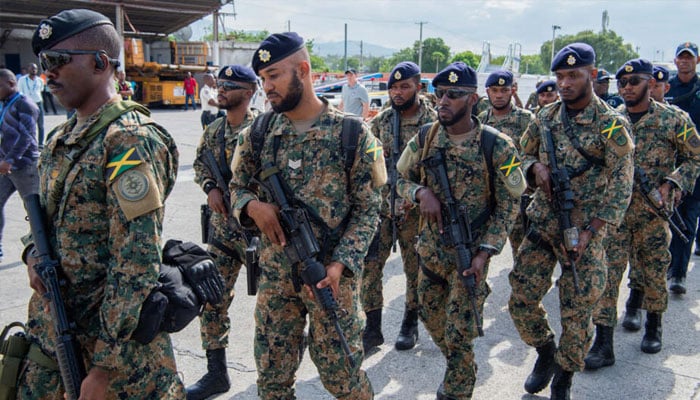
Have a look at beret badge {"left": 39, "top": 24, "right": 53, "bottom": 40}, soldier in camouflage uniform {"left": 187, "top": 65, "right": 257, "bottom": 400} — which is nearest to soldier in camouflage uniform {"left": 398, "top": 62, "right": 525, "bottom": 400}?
soldier in camouflage uniform {"left": 187, "top": 65, "right": 257, "bottom": 400}

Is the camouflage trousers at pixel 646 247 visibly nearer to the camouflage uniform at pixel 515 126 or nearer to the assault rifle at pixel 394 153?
the camouflage uniform at pixel 515 126

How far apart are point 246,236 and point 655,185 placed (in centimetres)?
335

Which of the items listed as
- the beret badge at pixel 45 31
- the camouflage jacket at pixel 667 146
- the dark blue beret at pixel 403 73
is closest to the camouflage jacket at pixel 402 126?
the dark blue beret at pixel 403 73

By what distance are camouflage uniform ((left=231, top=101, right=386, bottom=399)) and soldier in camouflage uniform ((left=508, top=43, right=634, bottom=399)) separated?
1.48 meters

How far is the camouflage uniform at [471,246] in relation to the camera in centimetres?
350

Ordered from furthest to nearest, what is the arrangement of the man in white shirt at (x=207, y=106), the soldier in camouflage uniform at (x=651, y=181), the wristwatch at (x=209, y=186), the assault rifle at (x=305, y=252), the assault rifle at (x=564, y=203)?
1. the man in white shirt at (x=207, y=106)
2. the soldier in camouflage uniform at (x=651, y=181)
3. the wristwatch at (x=209, y=186)
4. the assault rifle at (x=564, y=203)
5. the assault rifle at (x=305, y=252)

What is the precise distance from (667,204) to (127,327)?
13.9 ft

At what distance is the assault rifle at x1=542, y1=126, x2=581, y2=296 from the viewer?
147 inches

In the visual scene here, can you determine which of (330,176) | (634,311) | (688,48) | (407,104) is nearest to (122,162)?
(330,176)

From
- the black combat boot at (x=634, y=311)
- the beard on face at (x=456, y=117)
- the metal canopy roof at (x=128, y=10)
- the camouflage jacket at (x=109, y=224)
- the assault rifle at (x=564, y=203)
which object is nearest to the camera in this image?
the camouflage jacket at (x=109, y=224)

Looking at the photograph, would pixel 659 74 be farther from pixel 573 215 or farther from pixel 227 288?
pixel 227 288

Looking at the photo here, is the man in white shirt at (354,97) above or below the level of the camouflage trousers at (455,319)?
above

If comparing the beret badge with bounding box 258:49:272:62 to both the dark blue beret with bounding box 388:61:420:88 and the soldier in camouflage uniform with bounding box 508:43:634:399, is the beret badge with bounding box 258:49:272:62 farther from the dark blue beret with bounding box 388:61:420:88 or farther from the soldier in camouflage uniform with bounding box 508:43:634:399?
the dark blue beret with bounding box 388:61:420:88

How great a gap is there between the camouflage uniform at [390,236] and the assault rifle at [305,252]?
1701 millimetres
